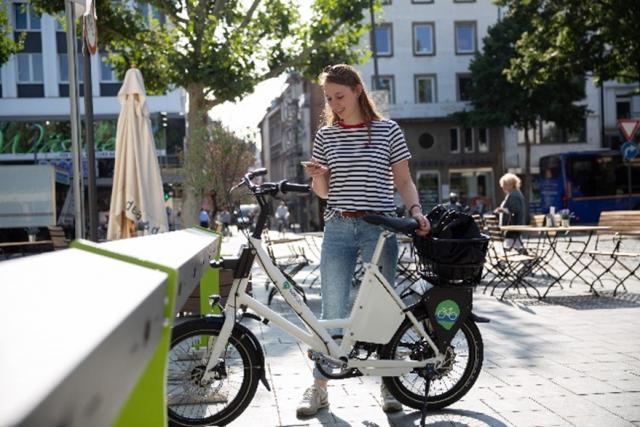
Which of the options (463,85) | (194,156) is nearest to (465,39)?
(463,85)

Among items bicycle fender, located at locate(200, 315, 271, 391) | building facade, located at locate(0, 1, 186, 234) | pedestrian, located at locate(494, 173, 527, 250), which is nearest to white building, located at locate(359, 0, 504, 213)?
building facade, located at locate(0, 1, 186, 234)

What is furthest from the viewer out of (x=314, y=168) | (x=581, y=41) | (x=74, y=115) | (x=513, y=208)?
(x=581, y=41)

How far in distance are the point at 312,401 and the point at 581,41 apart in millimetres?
22937

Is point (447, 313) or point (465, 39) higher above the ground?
point (465, 39)

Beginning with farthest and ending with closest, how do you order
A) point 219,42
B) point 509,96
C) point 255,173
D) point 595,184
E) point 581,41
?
point 509,96
point 595,184
point 581,41
point 219,42
point 255,173

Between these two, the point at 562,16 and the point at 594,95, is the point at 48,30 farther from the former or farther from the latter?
the point at 594,95

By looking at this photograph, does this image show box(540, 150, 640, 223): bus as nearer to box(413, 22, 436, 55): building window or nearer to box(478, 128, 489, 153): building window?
box(478, 128, 489, 153): building window

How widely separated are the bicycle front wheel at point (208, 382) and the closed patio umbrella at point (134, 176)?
691cm

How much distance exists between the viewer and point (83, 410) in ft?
2.54

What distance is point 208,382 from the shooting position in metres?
3.69

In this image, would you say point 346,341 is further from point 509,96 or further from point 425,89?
point 425,89

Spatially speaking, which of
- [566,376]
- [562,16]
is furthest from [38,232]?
[566,376]

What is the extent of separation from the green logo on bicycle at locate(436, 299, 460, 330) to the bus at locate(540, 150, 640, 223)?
30.0 m

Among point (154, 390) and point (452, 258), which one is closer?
point (154, 390)
